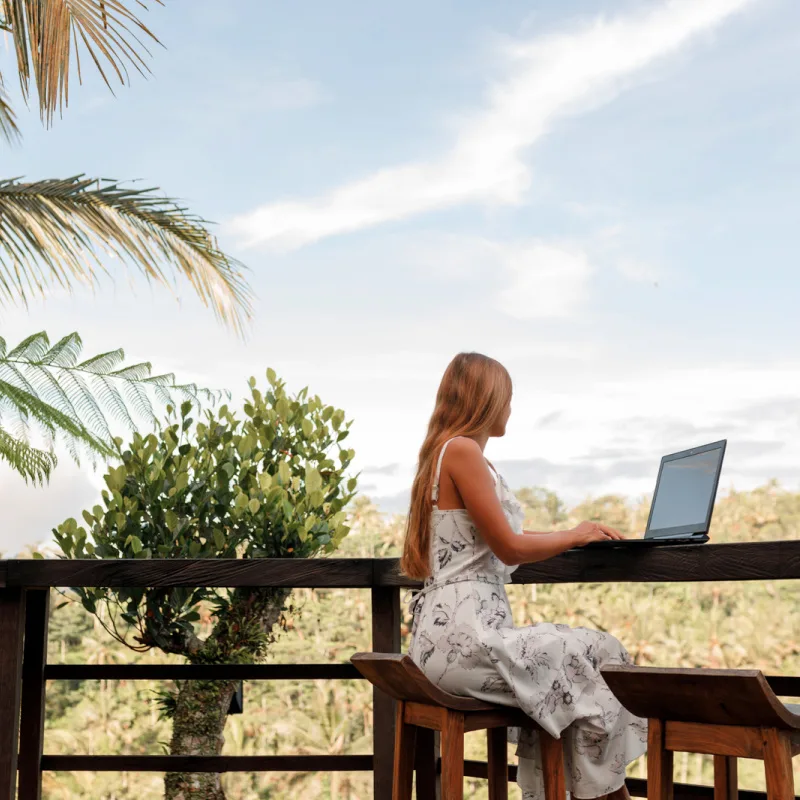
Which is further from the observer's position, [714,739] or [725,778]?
[725,778]

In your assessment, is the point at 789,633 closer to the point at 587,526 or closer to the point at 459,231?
the point at 587,526

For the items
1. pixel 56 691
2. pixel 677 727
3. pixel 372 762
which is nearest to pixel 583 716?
pixel 677 727

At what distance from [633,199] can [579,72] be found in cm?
295

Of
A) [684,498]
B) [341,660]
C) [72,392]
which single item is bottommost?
[341,660]

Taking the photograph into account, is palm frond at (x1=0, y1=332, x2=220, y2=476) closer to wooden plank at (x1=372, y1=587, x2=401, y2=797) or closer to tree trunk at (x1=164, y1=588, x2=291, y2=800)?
tree trunk at (x1=164, y1=588, x2=291, y2=800)

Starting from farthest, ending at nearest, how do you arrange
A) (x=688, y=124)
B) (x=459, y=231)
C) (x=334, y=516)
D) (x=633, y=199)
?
(x=459, y=231) < (x=633, y=199) < (x=688, y=124) < (x=334, y=516)

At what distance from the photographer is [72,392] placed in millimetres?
5484

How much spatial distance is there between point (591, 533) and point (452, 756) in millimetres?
626

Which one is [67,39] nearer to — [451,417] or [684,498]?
[451,417]

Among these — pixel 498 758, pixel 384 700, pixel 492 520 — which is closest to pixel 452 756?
pixel 498 758

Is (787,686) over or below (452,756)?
over

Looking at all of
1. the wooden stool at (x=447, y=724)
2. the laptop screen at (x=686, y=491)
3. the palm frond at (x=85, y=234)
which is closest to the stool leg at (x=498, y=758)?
the wooden stool at (x=447, y=724)

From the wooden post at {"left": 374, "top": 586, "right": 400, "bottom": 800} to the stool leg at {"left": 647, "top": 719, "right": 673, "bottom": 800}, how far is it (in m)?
1.16

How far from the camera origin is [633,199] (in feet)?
69.6
